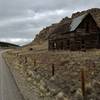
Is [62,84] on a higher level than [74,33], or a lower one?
lower

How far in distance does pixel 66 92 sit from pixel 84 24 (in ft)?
125

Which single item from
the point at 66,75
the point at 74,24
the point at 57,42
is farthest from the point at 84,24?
the point at 66,75

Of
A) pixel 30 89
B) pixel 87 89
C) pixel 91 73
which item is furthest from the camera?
pixel 91 73

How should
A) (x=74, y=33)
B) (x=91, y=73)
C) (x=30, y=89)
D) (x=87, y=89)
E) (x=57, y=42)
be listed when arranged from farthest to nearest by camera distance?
(x=57, y=42)
(x=74, y=33)
(x=91, y=73)
(x=30, y=89)
(x=87, y=89)

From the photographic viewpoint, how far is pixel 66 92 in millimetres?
14727

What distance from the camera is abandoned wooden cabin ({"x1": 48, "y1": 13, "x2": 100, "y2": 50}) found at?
51125mm

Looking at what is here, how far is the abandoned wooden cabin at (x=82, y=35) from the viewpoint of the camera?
5112cm

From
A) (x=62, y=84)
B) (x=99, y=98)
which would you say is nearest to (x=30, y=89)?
(x=62, y=84)

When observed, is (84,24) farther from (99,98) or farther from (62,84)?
(99,98)

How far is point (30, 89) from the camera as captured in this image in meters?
15.5

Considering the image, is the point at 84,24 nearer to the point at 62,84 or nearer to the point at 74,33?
the point at 74,33

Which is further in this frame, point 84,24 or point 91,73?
point 84,24

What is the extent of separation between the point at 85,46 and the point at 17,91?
3786 centimetres

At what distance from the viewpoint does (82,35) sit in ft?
168
